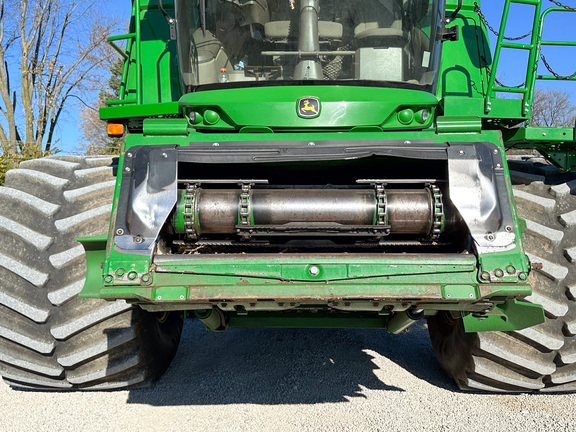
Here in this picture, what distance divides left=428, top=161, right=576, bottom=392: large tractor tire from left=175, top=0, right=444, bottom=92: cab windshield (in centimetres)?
114

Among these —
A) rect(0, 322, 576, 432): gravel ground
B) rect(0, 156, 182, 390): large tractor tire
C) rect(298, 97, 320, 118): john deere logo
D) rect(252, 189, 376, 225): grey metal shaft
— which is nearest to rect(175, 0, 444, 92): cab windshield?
rect(298, 97, 320, 118): john deere logo

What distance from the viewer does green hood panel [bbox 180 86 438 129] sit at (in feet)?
10.7

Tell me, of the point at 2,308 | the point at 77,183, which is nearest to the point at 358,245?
the point at 77,183

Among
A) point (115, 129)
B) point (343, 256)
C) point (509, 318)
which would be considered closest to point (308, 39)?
point (115, 129)

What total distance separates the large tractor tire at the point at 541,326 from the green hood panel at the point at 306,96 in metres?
0.99

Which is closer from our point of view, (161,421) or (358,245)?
(358,245)

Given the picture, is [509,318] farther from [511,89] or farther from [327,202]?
[511,89]

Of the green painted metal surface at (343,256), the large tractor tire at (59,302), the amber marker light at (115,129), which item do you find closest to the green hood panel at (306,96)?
the green painted metal surface at (343,256)

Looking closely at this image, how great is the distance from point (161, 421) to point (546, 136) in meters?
3.10

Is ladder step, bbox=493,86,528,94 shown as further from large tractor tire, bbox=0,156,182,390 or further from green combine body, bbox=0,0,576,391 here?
large tractor tire, bbox=0,156,182,390

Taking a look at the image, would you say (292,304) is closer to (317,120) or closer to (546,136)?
(317,120)

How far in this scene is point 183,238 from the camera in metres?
3.09

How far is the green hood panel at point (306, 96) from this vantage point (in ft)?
10.7

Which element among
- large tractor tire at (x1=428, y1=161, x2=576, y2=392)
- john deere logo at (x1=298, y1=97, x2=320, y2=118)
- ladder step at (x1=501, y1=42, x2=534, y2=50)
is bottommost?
large tractor tire at (x1=428, y1=161, x2=576, y2=392)
